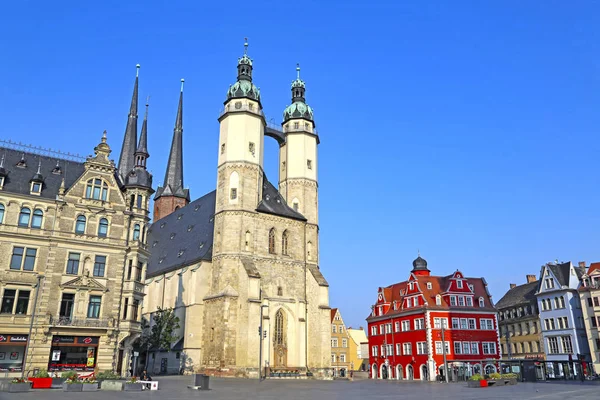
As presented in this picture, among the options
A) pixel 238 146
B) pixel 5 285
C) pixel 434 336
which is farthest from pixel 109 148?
pixel 434 336

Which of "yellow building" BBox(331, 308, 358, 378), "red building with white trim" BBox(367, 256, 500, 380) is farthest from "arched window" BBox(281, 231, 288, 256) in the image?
"yellow building" BBox(331, 308, 358, 378)

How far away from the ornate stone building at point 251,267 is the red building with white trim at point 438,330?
13.4 m

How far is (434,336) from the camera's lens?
5778cm

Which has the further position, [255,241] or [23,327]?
[255,241]

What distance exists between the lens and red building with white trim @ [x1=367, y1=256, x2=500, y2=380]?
57062mm

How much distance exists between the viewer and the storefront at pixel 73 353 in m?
33.1

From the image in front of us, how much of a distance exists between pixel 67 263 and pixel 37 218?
381cm

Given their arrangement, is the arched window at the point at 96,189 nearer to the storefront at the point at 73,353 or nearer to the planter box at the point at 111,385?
the storefront at the point at 73,353

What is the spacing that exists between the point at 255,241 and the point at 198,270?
7276 mm

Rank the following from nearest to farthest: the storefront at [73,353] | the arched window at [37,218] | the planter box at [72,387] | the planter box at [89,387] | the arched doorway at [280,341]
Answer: the planter box at [72,387]
the planter box at [89,387]
the storefront at [73,353]
the arched window at [37,218]
the arched doorway at [280,341]

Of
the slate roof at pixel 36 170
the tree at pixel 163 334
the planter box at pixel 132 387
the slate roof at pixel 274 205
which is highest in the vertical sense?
the slate roof at pixel 274 205

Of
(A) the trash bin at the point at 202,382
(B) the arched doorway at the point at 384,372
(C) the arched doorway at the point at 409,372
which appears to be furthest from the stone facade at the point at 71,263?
(B) the arched doorway at the point at 384,372

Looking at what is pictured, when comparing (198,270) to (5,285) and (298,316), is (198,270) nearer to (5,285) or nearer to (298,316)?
(298,316)

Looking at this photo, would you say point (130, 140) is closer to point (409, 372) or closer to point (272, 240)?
point (272, 240)
